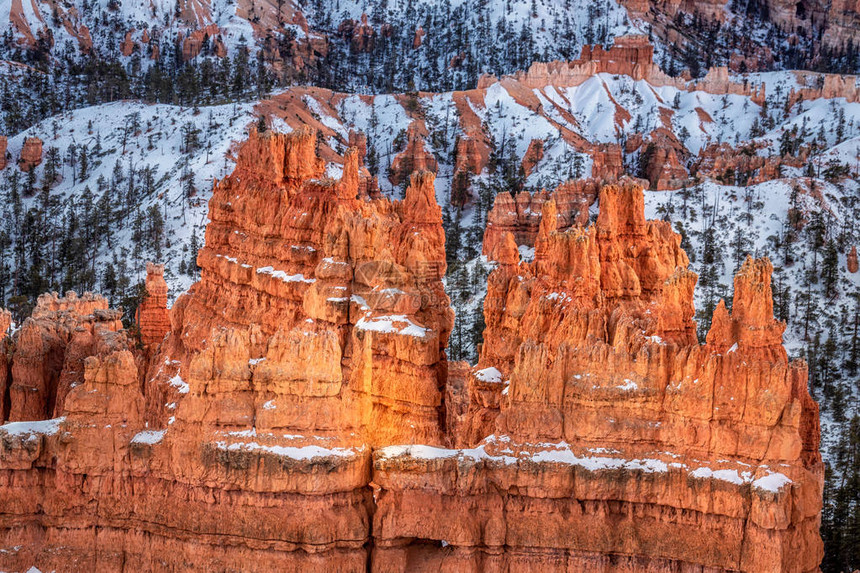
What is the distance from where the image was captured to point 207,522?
49.2 meters

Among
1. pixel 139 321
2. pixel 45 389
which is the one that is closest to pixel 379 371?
pixel 45 389

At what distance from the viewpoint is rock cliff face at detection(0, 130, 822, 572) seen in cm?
4547

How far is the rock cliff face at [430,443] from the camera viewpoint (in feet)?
149

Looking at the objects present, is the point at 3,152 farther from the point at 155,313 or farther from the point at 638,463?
the point at 638,463

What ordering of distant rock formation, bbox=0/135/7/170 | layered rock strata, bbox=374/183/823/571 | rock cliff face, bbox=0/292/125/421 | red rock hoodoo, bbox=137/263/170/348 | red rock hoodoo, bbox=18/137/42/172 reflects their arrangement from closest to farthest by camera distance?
layered rock strata, bbox=374/183/823/571
rock cliff face, bbox=0/292/125/421
red rock hoodoo, bbox=137/263/170/348
red rock hoodoo, bbox=18/137/42/172
distant rock formation, bbox=0/135/7/170

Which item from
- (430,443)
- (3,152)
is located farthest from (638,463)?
(3,152)

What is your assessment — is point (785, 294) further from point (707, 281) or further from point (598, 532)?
point (598, 532)

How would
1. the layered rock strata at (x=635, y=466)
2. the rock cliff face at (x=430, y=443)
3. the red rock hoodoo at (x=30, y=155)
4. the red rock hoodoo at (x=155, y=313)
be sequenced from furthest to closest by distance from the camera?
the red rock hoodoo at (x=30, y=155) → the red rock hoodoo at (x=155, y=313) → the rock cliff face at (x=430, y=443) → the layered rock strata at (x=635, y=466)

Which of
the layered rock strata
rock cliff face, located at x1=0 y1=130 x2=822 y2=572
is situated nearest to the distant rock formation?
rock cliff face, located at x1=0 y1=130 x2=822 y2=572

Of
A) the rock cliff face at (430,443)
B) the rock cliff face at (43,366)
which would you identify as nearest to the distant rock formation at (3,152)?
the rock cliff face at (43,366)

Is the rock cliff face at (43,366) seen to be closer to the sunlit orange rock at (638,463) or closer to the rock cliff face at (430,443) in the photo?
the rock cliff face at (430,443)

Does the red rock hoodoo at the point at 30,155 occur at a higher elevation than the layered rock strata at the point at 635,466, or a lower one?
higher

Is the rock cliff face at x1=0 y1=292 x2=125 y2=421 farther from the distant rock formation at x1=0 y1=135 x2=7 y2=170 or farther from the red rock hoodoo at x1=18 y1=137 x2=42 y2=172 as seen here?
the distant rock formation at x1=0 y1=135 x2=7 y2=170

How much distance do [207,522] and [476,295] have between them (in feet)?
266
